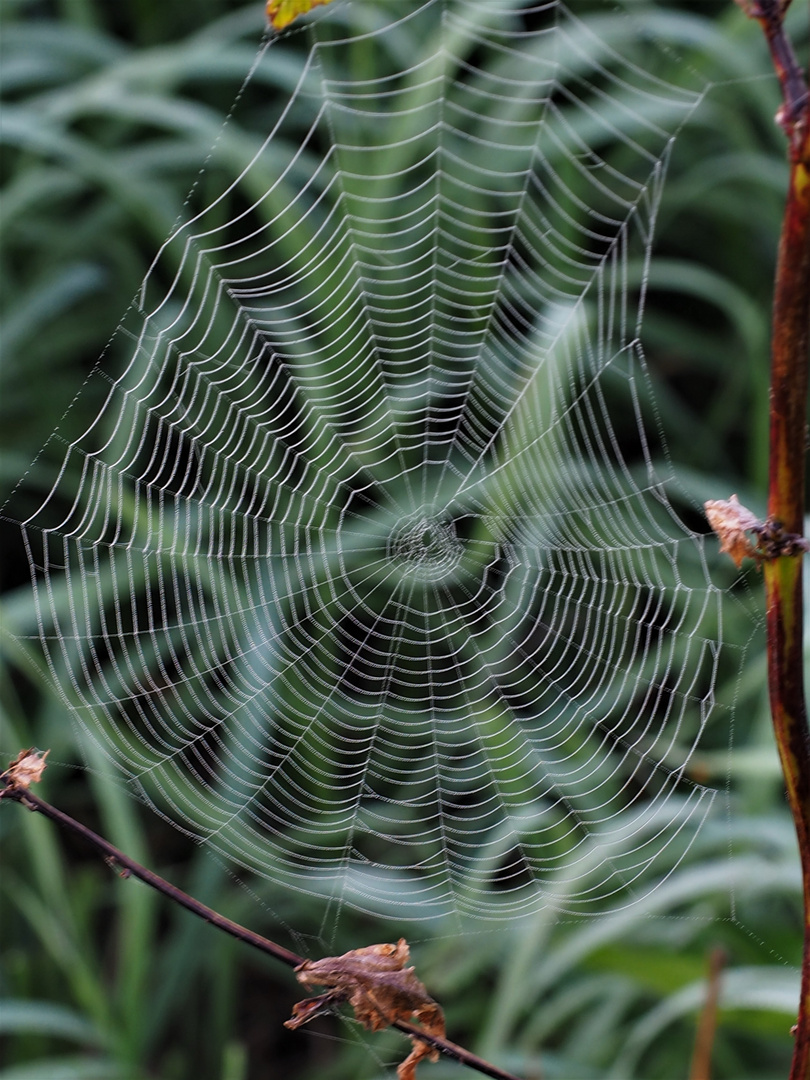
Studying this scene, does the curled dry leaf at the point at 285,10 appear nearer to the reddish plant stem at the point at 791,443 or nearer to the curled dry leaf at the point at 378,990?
the reddish plant stem at the point at 791,443

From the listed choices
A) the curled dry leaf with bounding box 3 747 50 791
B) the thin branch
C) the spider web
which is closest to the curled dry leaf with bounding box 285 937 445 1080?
the thin branch

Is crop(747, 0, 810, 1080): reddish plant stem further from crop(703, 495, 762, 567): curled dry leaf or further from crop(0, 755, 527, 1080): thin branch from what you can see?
crop(0, 755, 527, 1080): thin branch

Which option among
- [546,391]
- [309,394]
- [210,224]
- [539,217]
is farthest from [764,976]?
[210,224]

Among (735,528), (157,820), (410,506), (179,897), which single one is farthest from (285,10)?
(157,820)

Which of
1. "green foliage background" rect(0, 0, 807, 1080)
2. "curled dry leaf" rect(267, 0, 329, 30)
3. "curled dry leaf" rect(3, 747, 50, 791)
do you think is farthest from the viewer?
"green foliage background" rect(0, 0, 807, 1080)

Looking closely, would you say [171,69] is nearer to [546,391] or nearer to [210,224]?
[210,224]

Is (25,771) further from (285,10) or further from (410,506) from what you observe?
(410,506)

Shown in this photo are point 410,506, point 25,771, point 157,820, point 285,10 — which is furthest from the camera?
point 157,820
